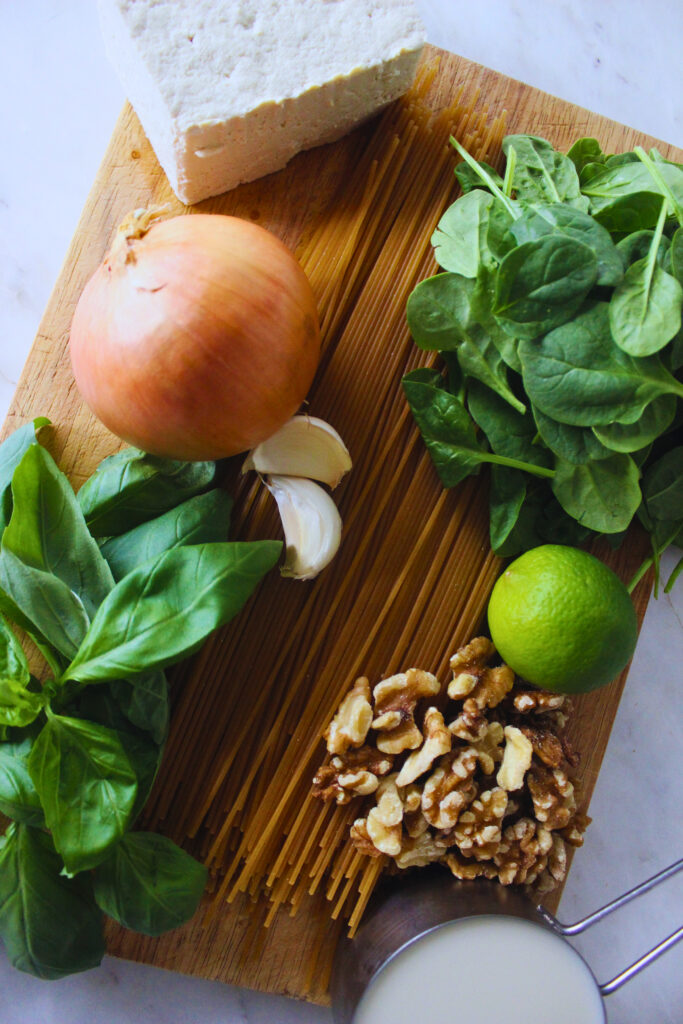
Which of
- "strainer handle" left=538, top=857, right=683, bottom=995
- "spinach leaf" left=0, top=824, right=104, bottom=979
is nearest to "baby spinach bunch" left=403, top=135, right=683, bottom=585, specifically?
"strainer handle" left=538, top=857, right=683, bottom=995

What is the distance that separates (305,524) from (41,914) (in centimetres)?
51

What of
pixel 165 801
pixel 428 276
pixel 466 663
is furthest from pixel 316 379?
pixel 165 801

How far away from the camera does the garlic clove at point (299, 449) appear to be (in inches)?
36.1

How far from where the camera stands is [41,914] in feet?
2.66

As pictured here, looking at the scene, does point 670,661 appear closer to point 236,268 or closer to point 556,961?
point 556,961

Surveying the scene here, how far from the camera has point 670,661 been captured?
1164mm

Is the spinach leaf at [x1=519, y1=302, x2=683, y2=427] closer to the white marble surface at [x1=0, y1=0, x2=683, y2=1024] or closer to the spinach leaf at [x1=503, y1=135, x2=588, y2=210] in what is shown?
the spinach leaf at [x1=503, y1=135, x2=588, y2=210]

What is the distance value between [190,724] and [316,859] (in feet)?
0.74

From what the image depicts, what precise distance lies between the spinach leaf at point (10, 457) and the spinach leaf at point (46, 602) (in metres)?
0.07

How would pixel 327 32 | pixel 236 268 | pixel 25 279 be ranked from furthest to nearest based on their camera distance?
pixel 25 279
pixel 327 32
pixel 236 268

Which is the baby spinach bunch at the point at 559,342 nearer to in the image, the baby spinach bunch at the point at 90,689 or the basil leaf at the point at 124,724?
the baby spinach bunch at the point at 90,689

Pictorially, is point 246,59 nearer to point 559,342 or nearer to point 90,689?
point 559,342

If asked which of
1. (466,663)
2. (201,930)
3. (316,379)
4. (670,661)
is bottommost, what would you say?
(670,661)

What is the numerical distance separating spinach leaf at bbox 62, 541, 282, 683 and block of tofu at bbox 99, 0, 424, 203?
500 millimetres
